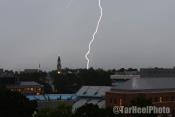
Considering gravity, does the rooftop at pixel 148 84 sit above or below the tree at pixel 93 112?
above

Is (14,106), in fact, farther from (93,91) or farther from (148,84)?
(93,91)

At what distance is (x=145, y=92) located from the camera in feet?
191

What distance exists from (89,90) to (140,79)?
10.1 m

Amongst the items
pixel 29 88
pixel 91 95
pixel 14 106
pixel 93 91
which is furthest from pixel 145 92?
pixel 29 88

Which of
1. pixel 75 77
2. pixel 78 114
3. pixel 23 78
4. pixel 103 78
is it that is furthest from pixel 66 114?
pixel 23 78

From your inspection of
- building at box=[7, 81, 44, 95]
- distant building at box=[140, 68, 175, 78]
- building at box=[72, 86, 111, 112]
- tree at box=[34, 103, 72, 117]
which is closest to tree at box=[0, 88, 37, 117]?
tree at box=[34, 103, 72, 117]

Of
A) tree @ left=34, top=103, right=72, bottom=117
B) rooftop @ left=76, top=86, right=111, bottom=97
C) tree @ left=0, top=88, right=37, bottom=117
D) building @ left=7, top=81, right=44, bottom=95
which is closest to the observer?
tree @ left=34, top=103, right=72, bottom=117

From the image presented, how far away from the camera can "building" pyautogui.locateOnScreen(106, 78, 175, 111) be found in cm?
5788

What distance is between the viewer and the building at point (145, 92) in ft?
190

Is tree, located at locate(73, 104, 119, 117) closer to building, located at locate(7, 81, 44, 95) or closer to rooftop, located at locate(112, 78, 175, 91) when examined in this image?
rooftop, located at locate(112, 78, 175, 91)

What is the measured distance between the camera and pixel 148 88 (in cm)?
5894

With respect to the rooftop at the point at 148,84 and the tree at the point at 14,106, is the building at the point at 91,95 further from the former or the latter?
the tree at the point at 14,106

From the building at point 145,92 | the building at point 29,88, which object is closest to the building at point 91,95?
the building at point 145,92

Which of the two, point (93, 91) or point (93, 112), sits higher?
point (93, 112)
